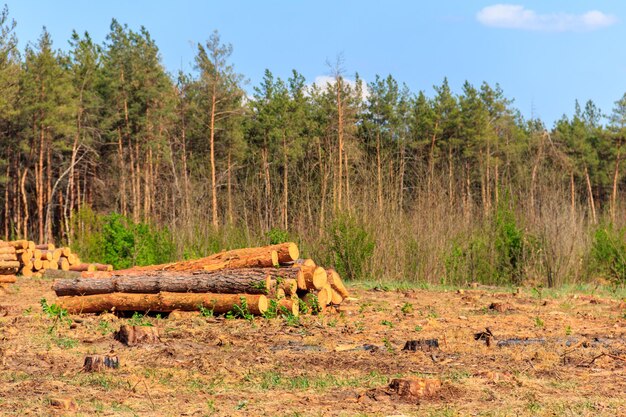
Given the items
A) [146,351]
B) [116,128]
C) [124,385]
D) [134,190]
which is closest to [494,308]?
[146,351]

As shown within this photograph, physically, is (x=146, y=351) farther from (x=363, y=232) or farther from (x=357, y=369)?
(x=363, y=232)

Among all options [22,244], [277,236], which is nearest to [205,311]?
[277,236]

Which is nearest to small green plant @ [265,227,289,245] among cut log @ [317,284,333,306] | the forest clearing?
the forest clearing

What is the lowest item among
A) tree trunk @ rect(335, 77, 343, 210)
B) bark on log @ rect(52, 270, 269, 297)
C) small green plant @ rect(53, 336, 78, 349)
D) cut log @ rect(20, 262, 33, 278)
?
small green plant @ rect(53, 336, 78, 349)

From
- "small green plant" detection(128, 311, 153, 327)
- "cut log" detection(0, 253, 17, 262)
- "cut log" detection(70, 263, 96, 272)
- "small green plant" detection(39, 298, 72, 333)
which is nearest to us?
"small green plant" detection(128, 311, 153, 327)

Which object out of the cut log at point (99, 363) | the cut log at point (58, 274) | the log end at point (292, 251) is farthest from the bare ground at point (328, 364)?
the cut log at point (58, 274)

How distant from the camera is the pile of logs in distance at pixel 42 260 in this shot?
2059 cm

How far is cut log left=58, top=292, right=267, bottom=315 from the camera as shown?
10648 mm

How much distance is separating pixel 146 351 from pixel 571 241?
11156 millimetres

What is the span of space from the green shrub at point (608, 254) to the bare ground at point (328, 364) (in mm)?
6432

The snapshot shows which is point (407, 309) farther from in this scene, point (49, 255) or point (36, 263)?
point (49, 255)

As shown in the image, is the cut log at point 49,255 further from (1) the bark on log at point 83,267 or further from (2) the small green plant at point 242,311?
(2) the small green plant at point 242,311

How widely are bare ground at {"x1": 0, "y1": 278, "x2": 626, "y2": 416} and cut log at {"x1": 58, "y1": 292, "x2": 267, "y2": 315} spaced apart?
0.21 meters

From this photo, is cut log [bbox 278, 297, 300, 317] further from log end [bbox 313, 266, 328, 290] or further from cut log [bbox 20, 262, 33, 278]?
cut log [bbox 20, 262, 33, 278]
